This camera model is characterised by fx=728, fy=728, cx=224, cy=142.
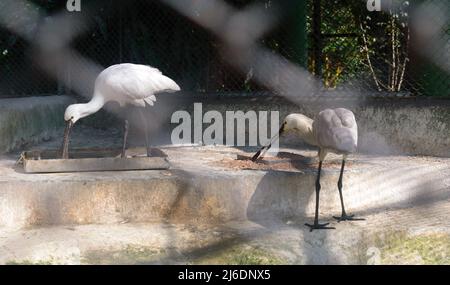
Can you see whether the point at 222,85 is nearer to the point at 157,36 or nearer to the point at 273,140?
the point at 157,36

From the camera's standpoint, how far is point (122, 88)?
486 centimetres

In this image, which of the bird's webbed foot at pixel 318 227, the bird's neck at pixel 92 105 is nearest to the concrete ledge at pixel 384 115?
the bird's neck at pixel 92 105

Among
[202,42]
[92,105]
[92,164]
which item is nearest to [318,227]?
[92,164]

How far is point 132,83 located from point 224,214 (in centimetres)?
111

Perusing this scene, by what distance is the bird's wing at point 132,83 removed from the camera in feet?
15.9

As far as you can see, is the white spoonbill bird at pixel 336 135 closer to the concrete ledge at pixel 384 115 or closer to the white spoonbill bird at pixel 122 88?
the white spoonbill bird at pixel 122 88

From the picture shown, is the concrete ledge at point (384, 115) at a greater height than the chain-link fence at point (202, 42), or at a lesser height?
lesser

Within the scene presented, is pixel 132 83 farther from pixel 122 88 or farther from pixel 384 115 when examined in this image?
pixel 384 115

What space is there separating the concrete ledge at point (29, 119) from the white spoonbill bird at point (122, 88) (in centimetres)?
99

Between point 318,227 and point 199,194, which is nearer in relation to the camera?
point 318,227

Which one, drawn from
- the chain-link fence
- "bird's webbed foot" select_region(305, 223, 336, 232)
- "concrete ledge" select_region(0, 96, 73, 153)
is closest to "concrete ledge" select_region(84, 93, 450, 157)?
the chain-link fence

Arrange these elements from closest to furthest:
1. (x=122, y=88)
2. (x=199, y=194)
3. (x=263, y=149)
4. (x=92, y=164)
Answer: (x=199, y=194)
(x=92, y=164)
(x=122, y=88)
(x=263, y=149)

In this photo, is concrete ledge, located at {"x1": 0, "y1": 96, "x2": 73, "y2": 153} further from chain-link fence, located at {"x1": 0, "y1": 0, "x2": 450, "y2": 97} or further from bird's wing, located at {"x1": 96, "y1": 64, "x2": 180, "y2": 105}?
bird's wing, located at {"x1": 96, "y1": 64, "x2": 180, "y2": 105}

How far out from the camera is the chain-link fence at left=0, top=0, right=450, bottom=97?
628cm
